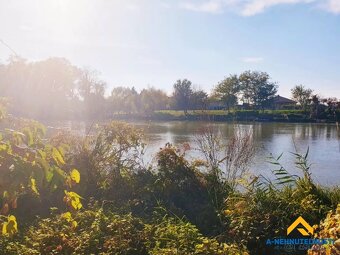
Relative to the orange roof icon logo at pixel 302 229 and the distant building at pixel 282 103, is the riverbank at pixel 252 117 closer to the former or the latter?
the distant building at pixel 282 103

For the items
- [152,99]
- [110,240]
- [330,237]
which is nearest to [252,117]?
[152,99]

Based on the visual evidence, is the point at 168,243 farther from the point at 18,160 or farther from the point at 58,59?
the point at 58,59

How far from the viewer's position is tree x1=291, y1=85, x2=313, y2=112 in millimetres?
62103

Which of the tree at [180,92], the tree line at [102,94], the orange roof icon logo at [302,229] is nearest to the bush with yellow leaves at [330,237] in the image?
the orange roof icon logo at [302,229]

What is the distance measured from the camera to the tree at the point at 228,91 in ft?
215

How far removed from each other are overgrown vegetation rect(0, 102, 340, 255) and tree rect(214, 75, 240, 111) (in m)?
57.8

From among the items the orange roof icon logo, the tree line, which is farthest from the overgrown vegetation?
the tree line

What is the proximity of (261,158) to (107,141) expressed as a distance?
30.1 feet

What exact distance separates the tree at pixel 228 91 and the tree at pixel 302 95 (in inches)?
415

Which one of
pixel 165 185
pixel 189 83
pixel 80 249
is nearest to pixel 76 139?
pixel 165 185

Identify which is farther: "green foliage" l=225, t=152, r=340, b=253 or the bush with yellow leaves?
"green foliage" l=225, t=152, r=340, b=253

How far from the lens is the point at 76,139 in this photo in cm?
789

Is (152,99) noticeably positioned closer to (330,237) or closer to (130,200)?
(130,200)

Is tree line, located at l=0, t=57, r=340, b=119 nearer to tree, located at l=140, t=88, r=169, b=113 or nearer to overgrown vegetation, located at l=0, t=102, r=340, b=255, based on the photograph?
tree, located at l=140, t=88, r=169, b=113
